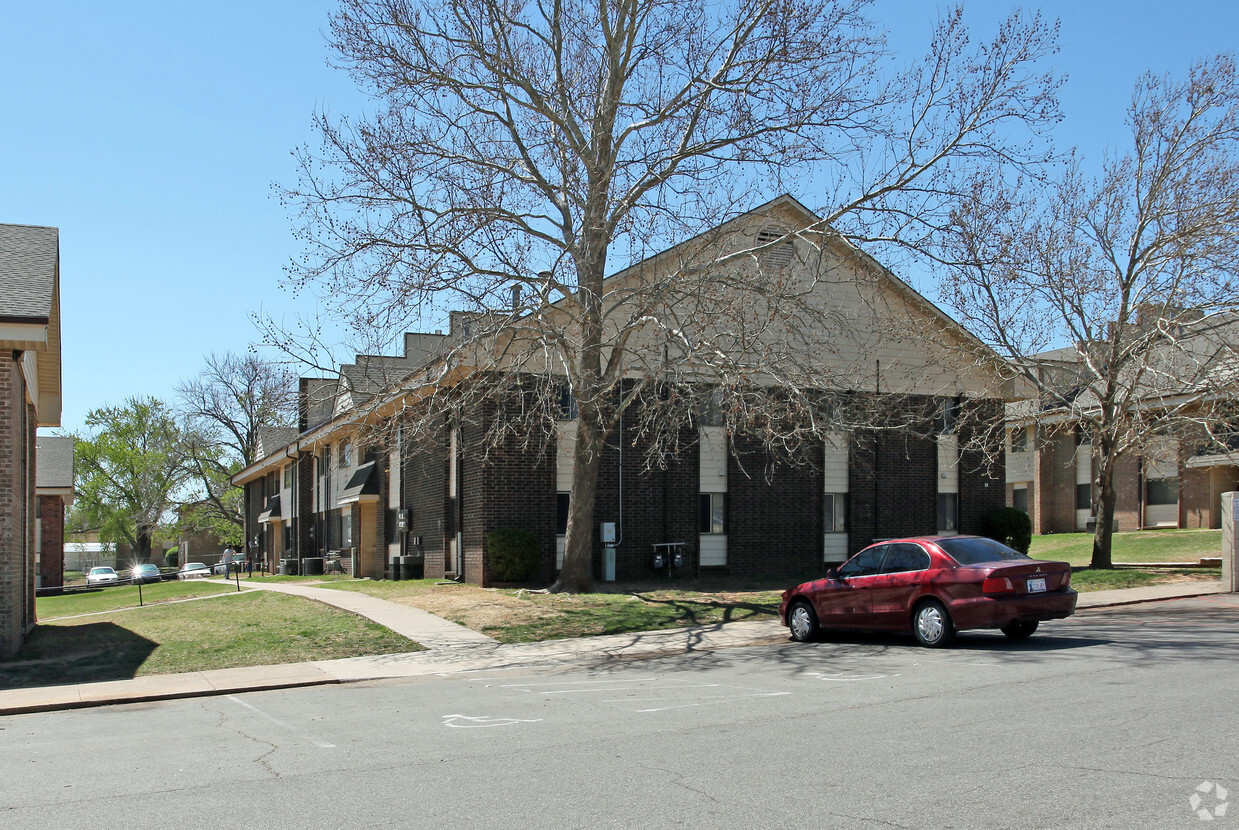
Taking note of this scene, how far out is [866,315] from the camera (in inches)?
1100

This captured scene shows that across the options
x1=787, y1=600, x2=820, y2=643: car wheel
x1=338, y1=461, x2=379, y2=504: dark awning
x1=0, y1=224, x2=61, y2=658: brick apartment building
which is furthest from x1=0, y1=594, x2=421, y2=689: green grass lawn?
x1=338, y1=461, x2=379, y2=504: dark awning

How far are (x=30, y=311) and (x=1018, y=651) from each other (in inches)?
558

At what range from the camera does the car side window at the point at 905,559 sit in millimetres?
14008

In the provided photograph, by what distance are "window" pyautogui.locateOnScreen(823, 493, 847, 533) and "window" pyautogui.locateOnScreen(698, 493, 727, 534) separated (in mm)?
3278

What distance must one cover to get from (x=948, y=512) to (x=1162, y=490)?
16.9m

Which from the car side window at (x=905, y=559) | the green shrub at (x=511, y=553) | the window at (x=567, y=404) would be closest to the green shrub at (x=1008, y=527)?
the window at (x=567, y=404)

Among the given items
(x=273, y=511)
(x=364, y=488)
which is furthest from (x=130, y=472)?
(x=364, y=488)

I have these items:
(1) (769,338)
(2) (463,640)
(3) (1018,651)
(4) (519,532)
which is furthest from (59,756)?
(1) (769,338)

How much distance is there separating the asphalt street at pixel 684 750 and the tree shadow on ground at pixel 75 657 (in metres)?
2.22

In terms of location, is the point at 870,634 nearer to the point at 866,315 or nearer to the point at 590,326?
the point at 590,326

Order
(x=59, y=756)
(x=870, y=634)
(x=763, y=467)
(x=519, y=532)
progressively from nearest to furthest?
(x=59, y=756) < (x=870, y=634) < (x=519, y=532) < (x=763, y=467)

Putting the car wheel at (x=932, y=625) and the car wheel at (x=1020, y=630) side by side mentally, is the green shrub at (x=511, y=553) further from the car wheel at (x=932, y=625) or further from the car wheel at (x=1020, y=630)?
the car wheel at (x=1020, y=630)

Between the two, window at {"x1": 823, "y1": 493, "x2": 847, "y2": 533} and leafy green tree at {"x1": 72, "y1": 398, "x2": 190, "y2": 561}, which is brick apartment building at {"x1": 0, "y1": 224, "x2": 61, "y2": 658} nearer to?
window at {"x1": 823, "y1": 493, "x2": 847, "y2": 533}

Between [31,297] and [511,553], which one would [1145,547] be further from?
[31,297]
